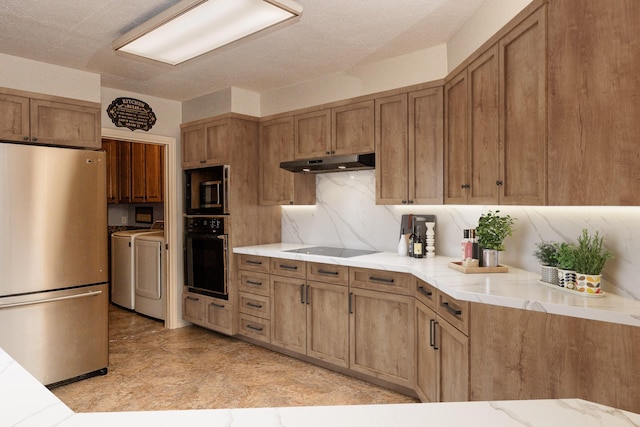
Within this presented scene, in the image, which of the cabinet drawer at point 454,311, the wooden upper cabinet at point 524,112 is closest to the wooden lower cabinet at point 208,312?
the cabinet drawer at point 454,311

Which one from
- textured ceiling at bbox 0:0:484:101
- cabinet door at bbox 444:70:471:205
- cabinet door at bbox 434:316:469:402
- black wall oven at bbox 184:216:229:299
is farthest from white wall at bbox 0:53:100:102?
cabinet door at bbox 434:316:469:402

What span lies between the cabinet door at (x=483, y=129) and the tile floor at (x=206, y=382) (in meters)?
1.51

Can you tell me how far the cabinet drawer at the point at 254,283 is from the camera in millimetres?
3733

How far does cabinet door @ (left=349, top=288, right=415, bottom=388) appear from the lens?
9.23 ft

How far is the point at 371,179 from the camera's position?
3641 millimetres

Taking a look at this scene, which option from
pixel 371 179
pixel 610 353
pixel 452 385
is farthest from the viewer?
pixel 371 179

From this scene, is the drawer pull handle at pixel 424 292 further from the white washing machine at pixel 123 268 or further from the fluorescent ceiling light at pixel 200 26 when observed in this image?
the white washing machine at pixel 123 268

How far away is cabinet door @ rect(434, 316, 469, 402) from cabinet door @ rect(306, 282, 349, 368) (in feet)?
3.06

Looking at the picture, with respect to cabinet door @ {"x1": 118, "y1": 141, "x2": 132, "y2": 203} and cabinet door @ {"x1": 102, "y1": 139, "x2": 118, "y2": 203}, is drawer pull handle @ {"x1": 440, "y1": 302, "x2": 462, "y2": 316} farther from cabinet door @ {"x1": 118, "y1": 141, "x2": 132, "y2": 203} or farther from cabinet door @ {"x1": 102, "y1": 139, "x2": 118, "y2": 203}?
cabinet door @ {"x1": 102, "y1": 139, "x2": 118, "y2": 203}

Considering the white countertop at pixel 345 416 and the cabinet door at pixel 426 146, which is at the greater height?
the cabinet door at pixel 426 146

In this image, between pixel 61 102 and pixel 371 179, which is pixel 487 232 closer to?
pixel 371 179

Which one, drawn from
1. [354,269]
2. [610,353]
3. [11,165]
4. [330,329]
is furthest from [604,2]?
[11,165]

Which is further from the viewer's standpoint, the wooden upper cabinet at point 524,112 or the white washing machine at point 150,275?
the white washing machine at point 150,275

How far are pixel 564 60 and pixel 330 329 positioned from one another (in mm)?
2408
